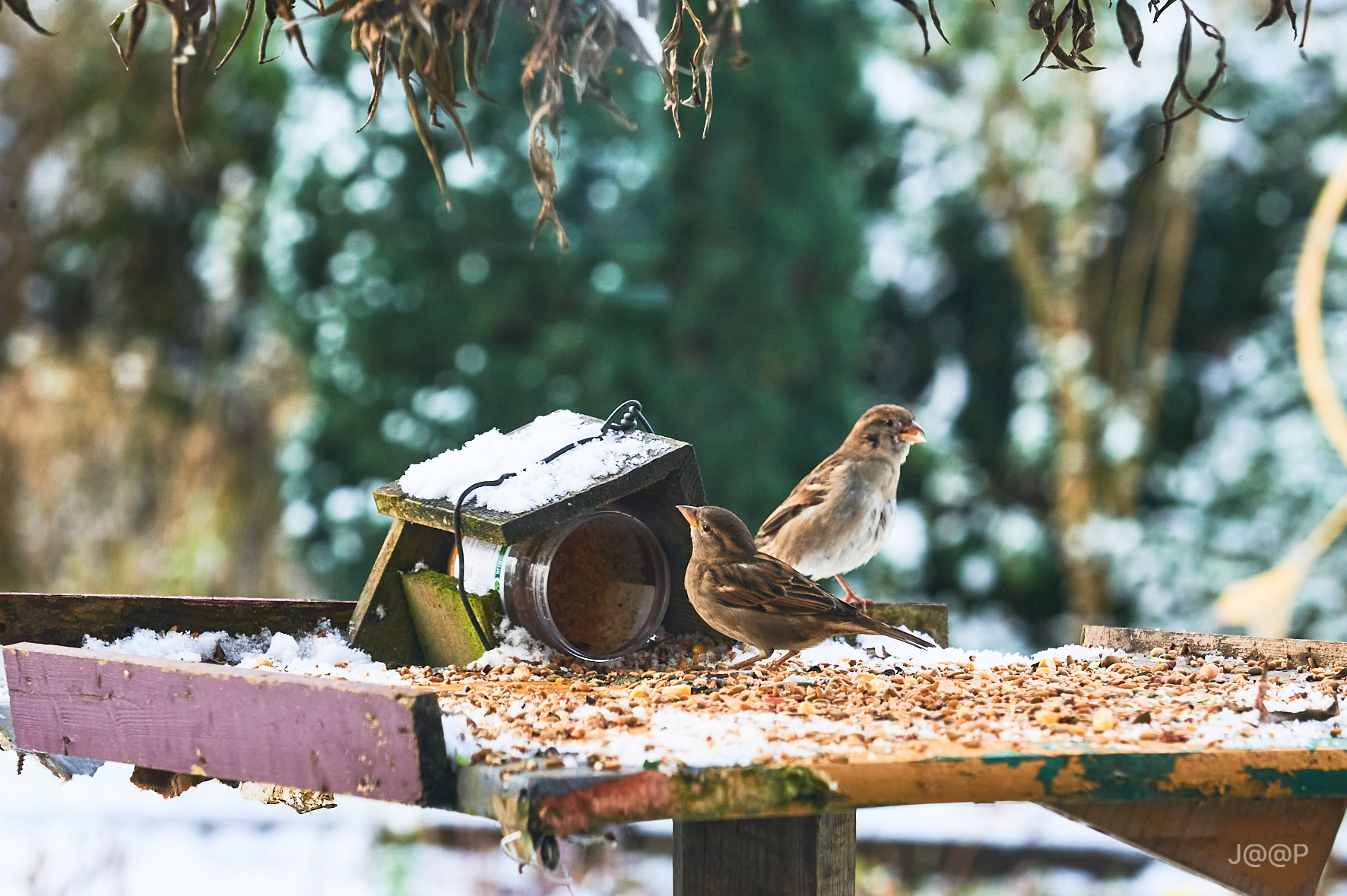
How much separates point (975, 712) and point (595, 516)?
89 cm

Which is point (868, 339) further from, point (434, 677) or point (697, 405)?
point (434, 677)

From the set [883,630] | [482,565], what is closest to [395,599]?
[482,565]

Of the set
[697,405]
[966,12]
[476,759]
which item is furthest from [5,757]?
→ [966,12]

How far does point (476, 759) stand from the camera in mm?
1330

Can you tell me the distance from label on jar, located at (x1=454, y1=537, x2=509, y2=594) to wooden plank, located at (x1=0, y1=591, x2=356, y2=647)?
327 millimetres

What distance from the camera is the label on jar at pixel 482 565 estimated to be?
2.38 meters

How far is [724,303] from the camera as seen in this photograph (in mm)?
6730

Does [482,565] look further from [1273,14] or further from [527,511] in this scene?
[1273,14]

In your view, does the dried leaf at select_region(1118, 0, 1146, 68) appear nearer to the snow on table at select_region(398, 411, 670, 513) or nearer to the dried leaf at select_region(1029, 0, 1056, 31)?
the dried leaf at select_region(1029, 0, 1056, 31)

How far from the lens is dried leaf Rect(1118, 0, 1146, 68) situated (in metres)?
1.69

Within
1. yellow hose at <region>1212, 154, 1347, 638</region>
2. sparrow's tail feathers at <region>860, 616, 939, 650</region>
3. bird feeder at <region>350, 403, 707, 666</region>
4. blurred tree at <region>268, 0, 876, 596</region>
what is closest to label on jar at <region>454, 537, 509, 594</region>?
bird feeder at <region>350, 403, 707, 666</region>

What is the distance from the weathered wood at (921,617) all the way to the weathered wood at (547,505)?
0.58m

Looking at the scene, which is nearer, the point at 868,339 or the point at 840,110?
the point at 840,110

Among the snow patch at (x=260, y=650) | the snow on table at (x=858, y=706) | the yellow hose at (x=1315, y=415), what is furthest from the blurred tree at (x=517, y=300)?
the snow on table at (x=858, y=706)
